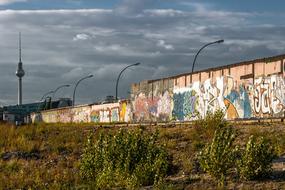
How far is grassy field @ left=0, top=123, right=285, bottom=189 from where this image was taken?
41.1 ft

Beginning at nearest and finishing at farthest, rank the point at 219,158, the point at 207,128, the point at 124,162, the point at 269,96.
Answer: the point at 219,158, the point at 124,162, the point at 207,128, the point at 269,96

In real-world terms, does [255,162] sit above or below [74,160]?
above

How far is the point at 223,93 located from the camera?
36.6 m

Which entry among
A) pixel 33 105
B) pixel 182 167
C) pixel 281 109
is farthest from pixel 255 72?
pixel 33 105

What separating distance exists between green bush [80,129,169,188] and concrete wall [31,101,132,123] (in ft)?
127

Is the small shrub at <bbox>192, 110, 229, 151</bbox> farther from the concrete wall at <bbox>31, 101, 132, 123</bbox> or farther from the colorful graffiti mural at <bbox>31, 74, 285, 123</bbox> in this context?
the concrete wall at <bbox>31, 101, 132, 123</bbox>

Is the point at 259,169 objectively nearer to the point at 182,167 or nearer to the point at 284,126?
the point at 182,167

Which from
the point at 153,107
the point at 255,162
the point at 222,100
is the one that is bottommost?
the point at 255,162

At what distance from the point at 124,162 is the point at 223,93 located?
23.7m

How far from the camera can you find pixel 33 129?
27344 mm

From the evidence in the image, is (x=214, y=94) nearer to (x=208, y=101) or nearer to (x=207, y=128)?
(x=208, y=101)

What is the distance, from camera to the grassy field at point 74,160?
41.1ft

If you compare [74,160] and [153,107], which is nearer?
[74,160]

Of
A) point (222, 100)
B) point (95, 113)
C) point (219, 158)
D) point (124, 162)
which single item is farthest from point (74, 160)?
point (95, 113)
